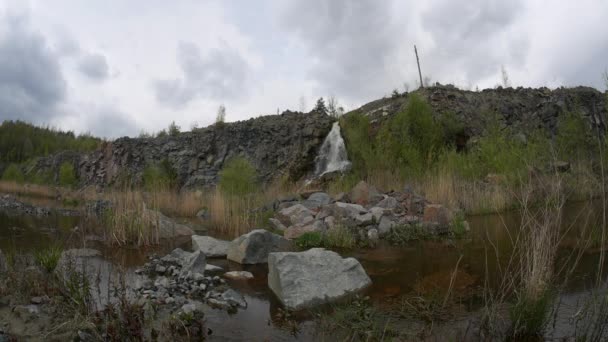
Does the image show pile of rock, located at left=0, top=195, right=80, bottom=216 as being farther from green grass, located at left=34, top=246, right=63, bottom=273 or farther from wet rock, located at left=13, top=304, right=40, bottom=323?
wet rock, located at left=13, top=304, right=40, bottom=323

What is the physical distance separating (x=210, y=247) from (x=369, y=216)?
11.9 feet

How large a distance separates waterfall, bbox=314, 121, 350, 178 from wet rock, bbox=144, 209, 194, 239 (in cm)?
1136

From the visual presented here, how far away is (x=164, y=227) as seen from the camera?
9305 mm

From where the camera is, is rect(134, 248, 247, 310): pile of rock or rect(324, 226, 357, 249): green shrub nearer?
rect(134, 248, 247, 310): pile of rock

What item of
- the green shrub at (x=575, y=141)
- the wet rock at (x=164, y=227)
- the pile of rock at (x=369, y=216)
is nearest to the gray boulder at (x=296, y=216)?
the pile of rock at (x=369, y=216)

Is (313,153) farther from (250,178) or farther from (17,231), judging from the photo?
(17,231)

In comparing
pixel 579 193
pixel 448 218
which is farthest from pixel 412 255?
pixel 579 193

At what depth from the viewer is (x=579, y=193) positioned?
13.0 meters

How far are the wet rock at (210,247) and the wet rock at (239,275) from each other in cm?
140

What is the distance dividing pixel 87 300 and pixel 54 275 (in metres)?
0.88

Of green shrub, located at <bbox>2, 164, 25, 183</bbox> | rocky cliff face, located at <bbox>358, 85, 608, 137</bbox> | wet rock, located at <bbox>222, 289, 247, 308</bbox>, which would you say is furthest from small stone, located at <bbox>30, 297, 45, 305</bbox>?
green shrub, located at <bbox>2, 164, 25, 183</bbox>

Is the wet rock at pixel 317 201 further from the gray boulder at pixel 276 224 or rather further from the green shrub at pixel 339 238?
the green shrub at pixel 339 238

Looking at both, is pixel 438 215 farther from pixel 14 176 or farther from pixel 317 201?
pixel 14 176

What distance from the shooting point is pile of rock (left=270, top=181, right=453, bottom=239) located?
347 inches
